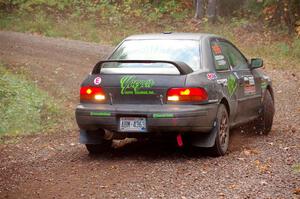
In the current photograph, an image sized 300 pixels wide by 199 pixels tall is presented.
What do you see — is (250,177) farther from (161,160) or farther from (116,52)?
(116,52)

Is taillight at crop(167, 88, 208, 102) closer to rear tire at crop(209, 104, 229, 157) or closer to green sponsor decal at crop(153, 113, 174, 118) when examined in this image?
green sponsor decal at crop(153, 113, 174, 118)

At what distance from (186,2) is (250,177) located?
895 inches

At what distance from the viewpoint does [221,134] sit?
7836 mm

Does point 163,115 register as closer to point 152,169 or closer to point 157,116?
point 157,116

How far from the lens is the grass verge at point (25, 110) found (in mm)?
10613

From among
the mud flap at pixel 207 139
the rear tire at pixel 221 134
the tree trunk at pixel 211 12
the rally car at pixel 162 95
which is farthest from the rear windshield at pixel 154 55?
the tree trunk at pixel 211 12

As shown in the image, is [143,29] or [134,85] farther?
[143,29]

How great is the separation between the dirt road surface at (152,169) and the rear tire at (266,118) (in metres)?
0.17

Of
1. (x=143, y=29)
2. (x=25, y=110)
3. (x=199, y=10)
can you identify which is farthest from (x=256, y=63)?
(x=199, y=10)

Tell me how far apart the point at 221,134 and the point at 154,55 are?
1.37 m

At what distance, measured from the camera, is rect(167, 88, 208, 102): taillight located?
23.8 ft

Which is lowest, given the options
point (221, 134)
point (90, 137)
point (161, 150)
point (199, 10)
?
point (199, 10)

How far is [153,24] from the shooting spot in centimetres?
2650

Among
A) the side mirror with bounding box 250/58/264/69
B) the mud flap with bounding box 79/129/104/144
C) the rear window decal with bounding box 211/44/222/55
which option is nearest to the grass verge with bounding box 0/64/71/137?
the mud flap with bounding box 79/129/104/144
